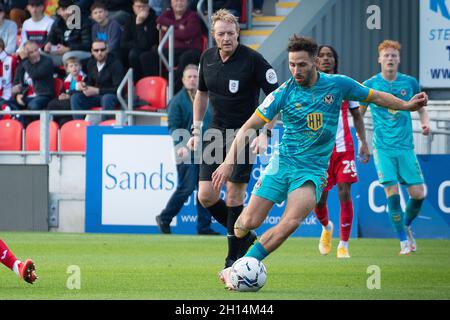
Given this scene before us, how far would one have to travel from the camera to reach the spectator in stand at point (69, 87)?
67.2ft

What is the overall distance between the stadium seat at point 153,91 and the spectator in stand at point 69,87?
41.4 inches

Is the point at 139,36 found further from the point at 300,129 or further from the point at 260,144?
the point at 300,129

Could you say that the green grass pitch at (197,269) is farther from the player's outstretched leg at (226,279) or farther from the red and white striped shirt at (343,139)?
the red and white striped shirt at (343,139)

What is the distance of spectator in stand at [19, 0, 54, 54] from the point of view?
22.4 metres

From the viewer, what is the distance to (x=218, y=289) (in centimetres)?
953

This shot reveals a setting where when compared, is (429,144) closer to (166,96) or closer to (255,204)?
(166,96)

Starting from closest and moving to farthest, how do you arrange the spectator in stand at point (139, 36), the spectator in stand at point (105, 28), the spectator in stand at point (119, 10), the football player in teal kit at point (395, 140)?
the football player in teal kit at point (395, 140) < the spectator in stand at point (139, 36) < the spectator in stand at point (105, 28) < the spectator in stand at point (119, 10)

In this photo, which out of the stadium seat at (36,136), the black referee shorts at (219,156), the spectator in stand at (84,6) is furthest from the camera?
the spectator in stand at (84,6)

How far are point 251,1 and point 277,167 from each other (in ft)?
40.0

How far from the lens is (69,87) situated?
20734mm

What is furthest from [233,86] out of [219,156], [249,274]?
[249,274]

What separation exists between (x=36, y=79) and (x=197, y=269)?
33.8ft

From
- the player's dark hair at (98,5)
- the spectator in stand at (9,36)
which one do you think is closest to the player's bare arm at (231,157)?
the player's dark hair at (98,5)
